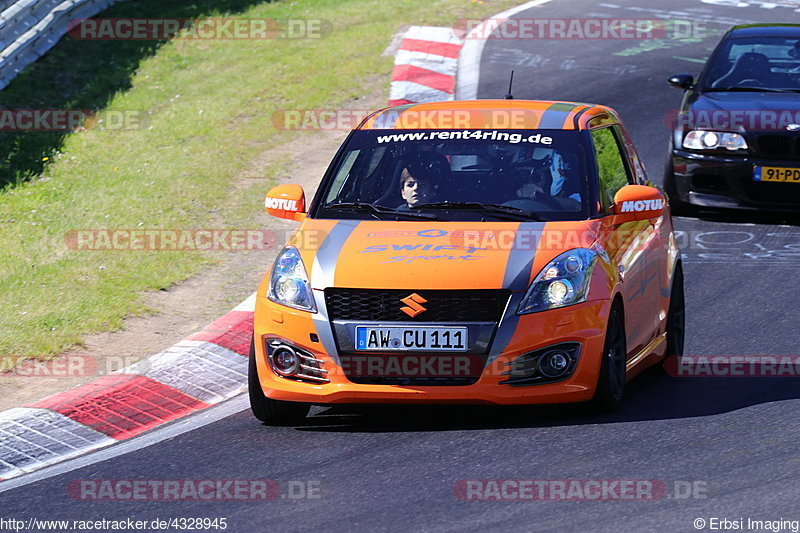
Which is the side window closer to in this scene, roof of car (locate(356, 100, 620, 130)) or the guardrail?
roof of car (locate(356, 100, 620, 130))

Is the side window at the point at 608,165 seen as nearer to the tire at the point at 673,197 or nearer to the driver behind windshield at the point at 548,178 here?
the driver behind windshield at the point at 548,178

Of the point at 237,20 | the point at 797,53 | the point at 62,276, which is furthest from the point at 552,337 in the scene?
the point at 237,20

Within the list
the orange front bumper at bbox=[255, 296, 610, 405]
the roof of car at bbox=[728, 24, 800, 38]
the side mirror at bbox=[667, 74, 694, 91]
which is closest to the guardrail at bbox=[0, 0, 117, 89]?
the side mirror at bbox=[667, 74, 694, 91]

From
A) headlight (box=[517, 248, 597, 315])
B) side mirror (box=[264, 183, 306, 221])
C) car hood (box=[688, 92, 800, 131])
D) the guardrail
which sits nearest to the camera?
headlight (box=[517, 248, 597, 315])

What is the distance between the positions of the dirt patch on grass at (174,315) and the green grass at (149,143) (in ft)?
0.45

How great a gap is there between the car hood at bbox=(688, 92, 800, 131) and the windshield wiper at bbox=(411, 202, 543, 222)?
18.3 ft

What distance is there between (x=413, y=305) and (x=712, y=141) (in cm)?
664

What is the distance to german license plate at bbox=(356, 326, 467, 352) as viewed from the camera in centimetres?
650

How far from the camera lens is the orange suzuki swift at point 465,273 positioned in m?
6.55

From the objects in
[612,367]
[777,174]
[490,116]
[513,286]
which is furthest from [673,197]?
[513,286]

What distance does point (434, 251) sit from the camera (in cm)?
680

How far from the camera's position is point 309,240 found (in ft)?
23.6

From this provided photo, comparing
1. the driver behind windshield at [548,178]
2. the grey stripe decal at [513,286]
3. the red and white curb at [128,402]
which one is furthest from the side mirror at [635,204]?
the red and white curb at [128,402]

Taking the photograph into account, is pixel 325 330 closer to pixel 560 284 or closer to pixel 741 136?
pixel 560 284
